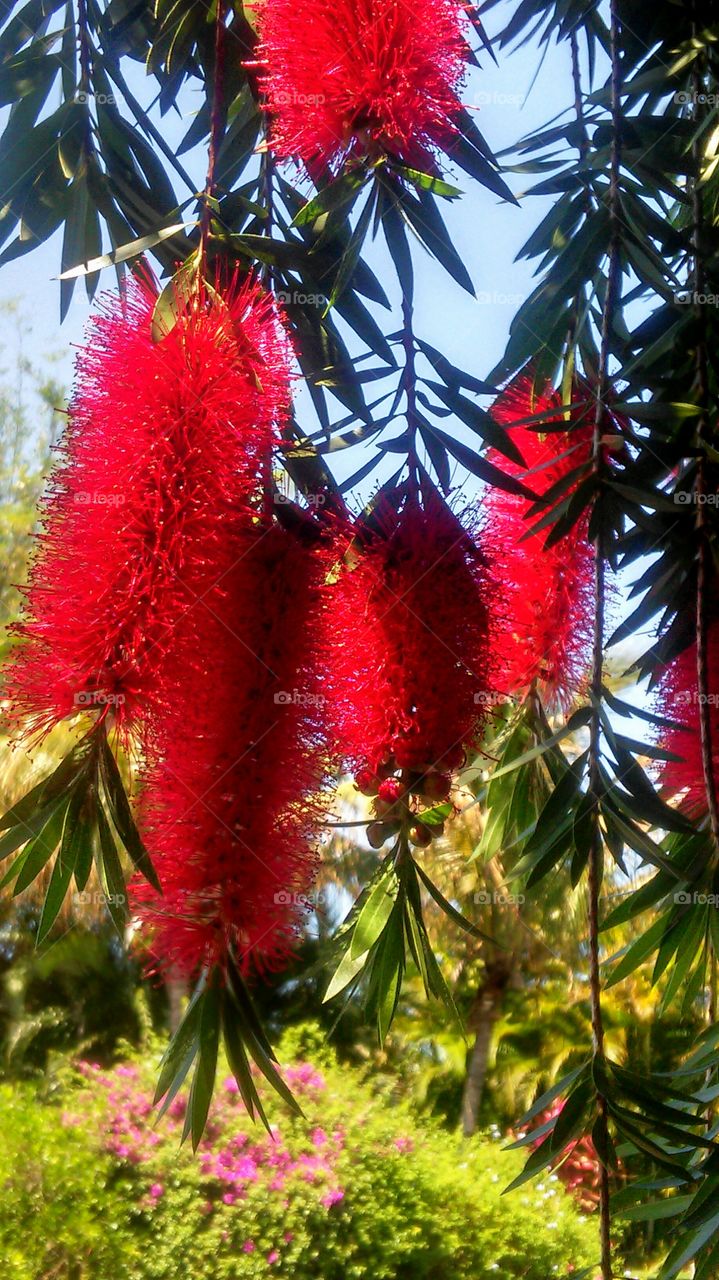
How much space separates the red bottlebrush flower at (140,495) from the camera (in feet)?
1.29

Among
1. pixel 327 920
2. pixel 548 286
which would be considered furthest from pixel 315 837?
pixel 327 920

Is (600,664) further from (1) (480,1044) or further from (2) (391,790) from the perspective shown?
(1) (480,1044)

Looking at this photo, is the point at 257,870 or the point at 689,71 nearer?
the point at 257,870

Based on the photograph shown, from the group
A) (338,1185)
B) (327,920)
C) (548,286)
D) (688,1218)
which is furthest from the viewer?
(327,920)

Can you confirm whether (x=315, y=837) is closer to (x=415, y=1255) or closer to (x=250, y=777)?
(x=250, y=777)

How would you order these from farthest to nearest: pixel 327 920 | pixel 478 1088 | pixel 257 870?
pixel 478 1088, pixel 327 920, pixel 257 870

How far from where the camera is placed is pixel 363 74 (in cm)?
46

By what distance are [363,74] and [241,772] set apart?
11.7 inches

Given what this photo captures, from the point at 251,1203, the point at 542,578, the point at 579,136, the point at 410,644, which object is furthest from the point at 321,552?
the point at 251,1203

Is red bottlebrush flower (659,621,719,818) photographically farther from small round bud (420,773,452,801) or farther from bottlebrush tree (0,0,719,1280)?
small round bud (420,773,452,801)

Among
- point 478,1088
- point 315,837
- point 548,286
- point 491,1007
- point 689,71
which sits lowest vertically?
A: point 478,1088

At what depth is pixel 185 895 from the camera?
0.43 metres

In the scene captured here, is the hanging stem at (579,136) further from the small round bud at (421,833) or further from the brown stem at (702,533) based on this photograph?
the small round bud at (421,833)

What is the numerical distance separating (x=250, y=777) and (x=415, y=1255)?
367 cm
